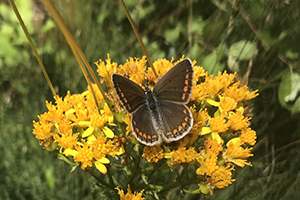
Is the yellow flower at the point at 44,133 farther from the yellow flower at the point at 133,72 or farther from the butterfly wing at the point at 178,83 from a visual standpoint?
the butterfly wing at the point at 178,83

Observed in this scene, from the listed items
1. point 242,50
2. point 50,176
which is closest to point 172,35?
point 242,50

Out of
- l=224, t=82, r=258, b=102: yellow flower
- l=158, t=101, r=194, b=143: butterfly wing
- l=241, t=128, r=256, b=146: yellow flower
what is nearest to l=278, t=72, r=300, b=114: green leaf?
l=224, t=82, r=258, b=102: yellow flower

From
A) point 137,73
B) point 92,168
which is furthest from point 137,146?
point 137,73

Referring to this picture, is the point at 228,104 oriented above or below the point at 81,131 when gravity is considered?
below

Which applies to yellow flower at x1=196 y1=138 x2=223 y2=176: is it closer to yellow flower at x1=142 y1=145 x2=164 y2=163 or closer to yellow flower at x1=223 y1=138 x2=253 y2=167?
yellow flower at x1=223 y1=138 x2=253 y2=167

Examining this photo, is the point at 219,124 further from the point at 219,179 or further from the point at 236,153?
the point at 219,179

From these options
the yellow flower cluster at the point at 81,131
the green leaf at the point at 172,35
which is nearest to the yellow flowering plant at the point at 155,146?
the yellow flower cluster at the point at 81,131

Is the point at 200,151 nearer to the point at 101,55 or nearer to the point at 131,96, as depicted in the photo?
the point at 131,96
